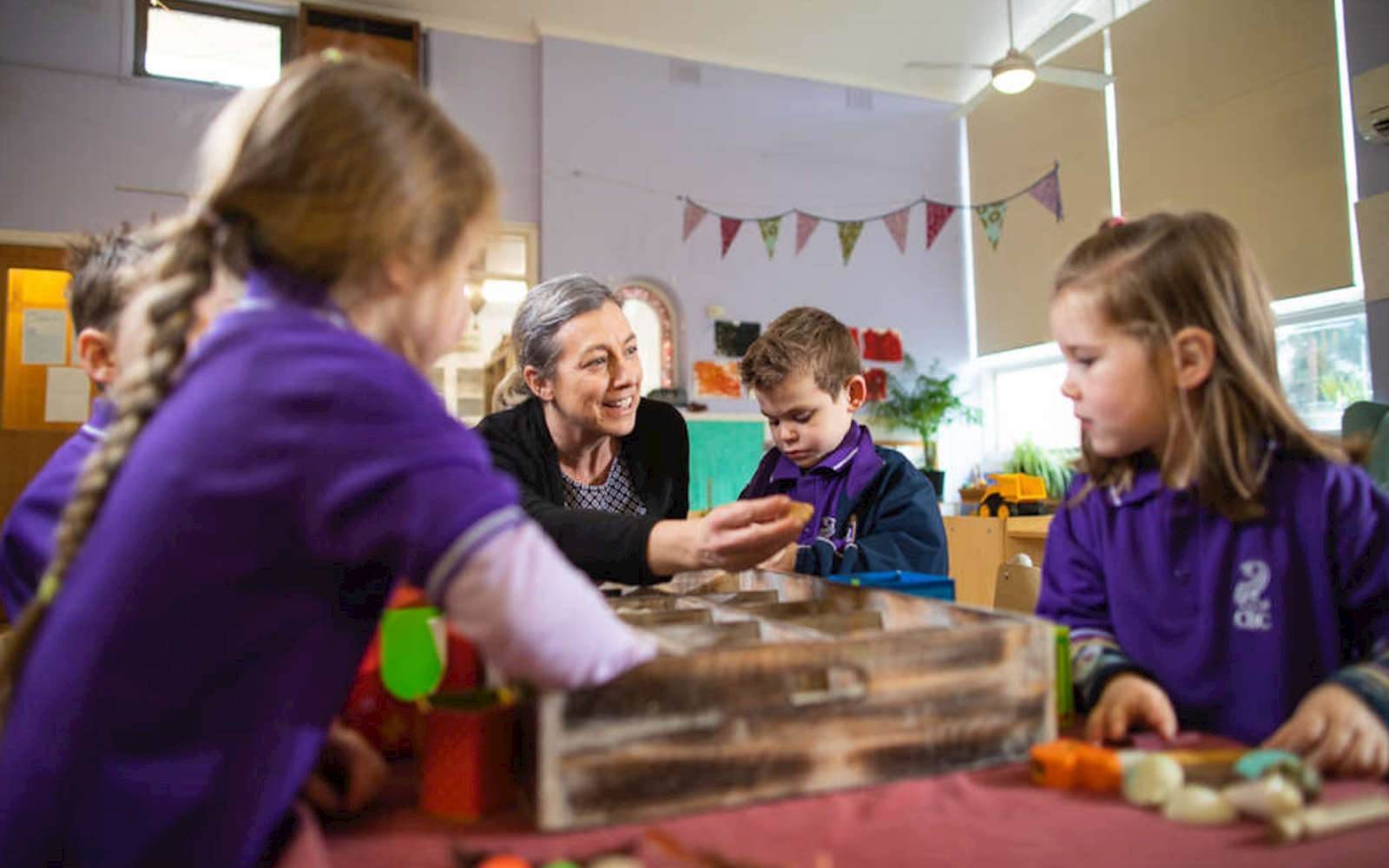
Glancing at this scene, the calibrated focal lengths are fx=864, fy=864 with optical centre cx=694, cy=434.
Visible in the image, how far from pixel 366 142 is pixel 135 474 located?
29 centimetres

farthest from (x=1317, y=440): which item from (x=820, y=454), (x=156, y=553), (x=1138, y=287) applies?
(x=156, y=553)

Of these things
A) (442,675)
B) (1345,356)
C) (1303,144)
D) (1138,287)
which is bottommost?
(442,675)

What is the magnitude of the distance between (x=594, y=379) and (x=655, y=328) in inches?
178

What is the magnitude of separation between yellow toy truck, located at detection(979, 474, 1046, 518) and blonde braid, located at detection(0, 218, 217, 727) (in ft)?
14.6

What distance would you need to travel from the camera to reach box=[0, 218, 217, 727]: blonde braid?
62cm

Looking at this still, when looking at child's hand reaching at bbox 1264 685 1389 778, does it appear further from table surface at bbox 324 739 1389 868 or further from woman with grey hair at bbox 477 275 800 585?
woman with grey hair at bbox 477 275 800 585

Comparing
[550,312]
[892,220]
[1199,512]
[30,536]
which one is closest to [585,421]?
[550,312]

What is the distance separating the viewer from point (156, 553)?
22.5 inches

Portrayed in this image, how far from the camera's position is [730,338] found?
6.36 meters

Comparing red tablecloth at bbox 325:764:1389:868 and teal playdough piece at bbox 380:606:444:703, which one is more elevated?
teal playdough piece at bbox 380:606:444:703

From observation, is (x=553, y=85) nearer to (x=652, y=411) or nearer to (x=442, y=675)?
(x=652, y=411)

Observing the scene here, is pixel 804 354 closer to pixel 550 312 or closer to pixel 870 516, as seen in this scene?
pixel 870 516

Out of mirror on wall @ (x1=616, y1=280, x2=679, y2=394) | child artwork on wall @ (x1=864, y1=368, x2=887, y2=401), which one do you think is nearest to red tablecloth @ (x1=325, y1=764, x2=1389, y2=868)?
mirror on wall @ (x1=616, y1=280, x2=679, y2=394)

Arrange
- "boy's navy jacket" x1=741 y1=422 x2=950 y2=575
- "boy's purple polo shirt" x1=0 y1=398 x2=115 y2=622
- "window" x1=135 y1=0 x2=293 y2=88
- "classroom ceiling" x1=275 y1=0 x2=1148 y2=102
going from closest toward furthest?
1. "boy's purple polo shirt" x1=0 y1=398 x2=115 y2=622
2. "boy's navy jacket" x1=741 y1=422 x2=950 y2=575
3. "window" x1=135 y1=0 x2=293 y2=88
4. "classroom ceiling" x1=275 y1=0 x2=1148 y2=102
